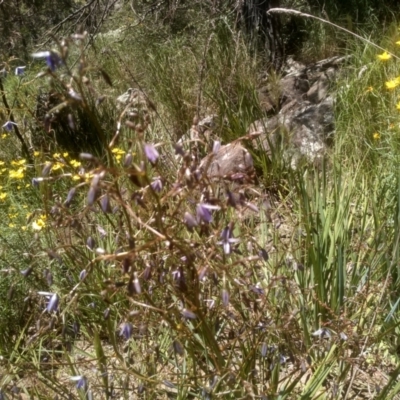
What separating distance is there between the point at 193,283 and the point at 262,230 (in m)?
1.13

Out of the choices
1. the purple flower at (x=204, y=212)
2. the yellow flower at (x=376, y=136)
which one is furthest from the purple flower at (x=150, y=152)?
the yellow flower at (x=376, y=136)

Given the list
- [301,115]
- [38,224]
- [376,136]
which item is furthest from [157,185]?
[301,115]

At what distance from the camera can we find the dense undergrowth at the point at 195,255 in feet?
4.43

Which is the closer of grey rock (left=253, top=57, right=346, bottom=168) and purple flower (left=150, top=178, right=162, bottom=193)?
purple flower (left=150, top=178, right=162, bottom=193)

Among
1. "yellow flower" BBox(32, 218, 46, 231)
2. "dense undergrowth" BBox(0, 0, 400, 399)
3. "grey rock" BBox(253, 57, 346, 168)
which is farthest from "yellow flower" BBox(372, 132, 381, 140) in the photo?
"yellow flower" BBox(32, 218, 46, 231)

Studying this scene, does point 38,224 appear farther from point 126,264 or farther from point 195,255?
point 126,264

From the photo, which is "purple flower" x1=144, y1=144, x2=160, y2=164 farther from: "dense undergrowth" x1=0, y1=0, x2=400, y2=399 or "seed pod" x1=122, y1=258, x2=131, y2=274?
"seed pod" x1=122, y1=258, x2=131, y2=274

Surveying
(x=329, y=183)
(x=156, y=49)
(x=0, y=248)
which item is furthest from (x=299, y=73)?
(x=0, y=248)

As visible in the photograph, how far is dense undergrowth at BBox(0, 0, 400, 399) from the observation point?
1.35 meters

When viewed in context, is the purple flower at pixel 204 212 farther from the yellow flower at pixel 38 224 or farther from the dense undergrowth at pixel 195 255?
the yellow flower at pixel 38 224

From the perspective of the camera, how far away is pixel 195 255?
138cm

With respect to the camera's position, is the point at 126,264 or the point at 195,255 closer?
the point at 126,264

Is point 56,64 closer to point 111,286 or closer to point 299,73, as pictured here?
point 111,286

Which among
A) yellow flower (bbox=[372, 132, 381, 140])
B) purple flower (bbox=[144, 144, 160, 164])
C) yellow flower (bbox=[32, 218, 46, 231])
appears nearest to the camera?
purple flower (bbox=[144, 144, 160, 164])
